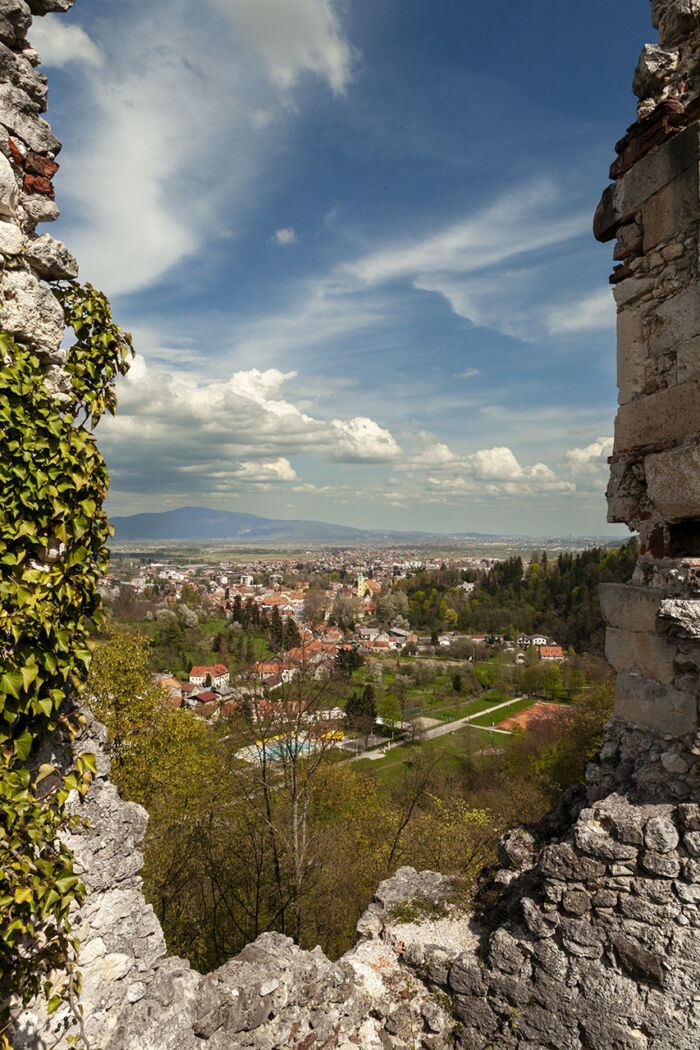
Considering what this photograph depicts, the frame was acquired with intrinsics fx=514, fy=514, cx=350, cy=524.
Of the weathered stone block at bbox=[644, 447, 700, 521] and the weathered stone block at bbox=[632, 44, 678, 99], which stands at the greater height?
the weathered stone block at bbox=[632, 44, 678, 99]

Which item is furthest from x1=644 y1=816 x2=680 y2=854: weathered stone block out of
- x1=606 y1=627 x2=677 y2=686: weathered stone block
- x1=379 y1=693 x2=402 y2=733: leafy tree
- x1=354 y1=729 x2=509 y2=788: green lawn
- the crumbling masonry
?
x1=379 y1=693 x2=402 y2=733: leafy tree

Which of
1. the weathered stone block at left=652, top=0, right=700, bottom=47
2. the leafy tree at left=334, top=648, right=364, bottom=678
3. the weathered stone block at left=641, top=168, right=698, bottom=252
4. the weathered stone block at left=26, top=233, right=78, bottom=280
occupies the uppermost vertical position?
the weathered stone block at left=652, top=0, right=700, bottom=47

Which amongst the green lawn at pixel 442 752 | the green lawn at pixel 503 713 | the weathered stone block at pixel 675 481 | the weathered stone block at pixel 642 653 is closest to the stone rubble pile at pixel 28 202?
the weathered stone block at pixel 675 481

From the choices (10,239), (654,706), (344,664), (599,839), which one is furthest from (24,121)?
(344,664)

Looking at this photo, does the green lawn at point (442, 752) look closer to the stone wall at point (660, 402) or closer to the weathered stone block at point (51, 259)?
the stone wall at point (660, 402)

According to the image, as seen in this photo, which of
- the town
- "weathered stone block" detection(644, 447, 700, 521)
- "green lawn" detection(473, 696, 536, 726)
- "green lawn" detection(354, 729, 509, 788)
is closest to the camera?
"weathered stone block" detection(644, 447, 700, 521)

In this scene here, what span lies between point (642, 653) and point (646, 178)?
3.25 m

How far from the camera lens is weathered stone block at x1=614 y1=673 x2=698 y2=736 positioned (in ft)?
10.5

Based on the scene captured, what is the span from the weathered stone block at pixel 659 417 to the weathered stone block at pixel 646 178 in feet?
4.30

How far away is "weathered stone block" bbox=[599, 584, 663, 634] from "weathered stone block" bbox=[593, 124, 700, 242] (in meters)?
2.61

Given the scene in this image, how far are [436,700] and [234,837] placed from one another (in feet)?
149

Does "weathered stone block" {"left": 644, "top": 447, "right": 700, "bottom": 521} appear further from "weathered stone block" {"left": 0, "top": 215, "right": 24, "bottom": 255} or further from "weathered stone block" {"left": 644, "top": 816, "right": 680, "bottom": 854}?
"weathered stone block" {"left": 0, "top": 215, "right": 24, "bottom": 255}

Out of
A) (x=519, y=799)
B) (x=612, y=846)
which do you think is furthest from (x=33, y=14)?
(x=519, y=799)

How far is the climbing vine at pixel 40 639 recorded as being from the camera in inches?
97.0
